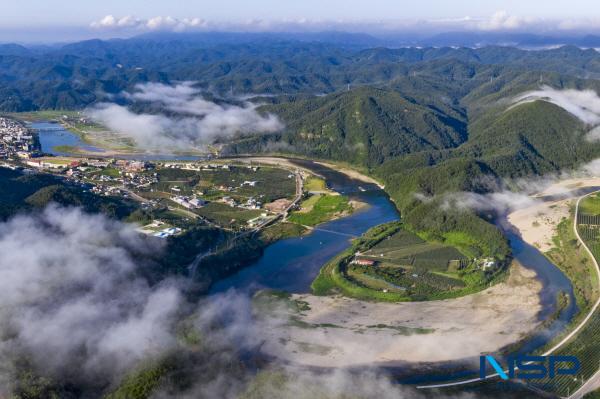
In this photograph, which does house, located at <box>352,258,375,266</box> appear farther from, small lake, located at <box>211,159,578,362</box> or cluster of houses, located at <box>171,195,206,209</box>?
cluster of houses, located at <box>171,195,206,209</box>

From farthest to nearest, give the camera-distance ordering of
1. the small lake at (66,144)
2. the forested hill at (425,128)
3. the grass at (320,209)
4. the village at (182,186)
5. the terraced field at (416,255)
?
the small lake at (66,144), the forested hill at (425,128), the grass at (320,209), the village at (182,186), the terraced field at (416,255)

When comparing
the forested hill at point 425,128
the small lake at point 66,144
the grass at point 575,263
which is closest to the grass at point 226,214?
the forested hill at point 425,128

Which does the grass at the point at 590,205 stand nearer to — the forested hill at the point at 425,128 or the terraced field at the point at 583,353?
the forested hill at the point at 425,128

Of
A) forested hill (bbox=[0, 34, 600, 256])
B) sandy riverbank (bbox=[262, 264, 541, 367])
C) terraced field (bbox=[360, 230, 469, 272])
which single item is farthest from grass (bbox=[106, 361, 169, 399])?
forested hill (bbox=[0, 34, 600, 256])

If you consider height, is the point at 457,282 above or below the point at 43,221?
below

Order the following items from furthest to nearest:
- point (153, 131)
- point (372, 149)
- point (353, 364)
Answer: point (153, 131) → point (372, 149) → point (353, 364)

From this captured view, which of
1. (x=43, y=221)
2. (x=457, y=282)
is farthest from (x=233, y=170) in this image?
(x=457, y=282)

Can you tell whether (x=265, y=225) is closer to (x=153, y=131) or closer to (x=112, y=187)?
(x=112, y=187)

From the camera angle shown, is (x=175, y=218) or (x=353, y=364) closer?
(x=353, y=364)
